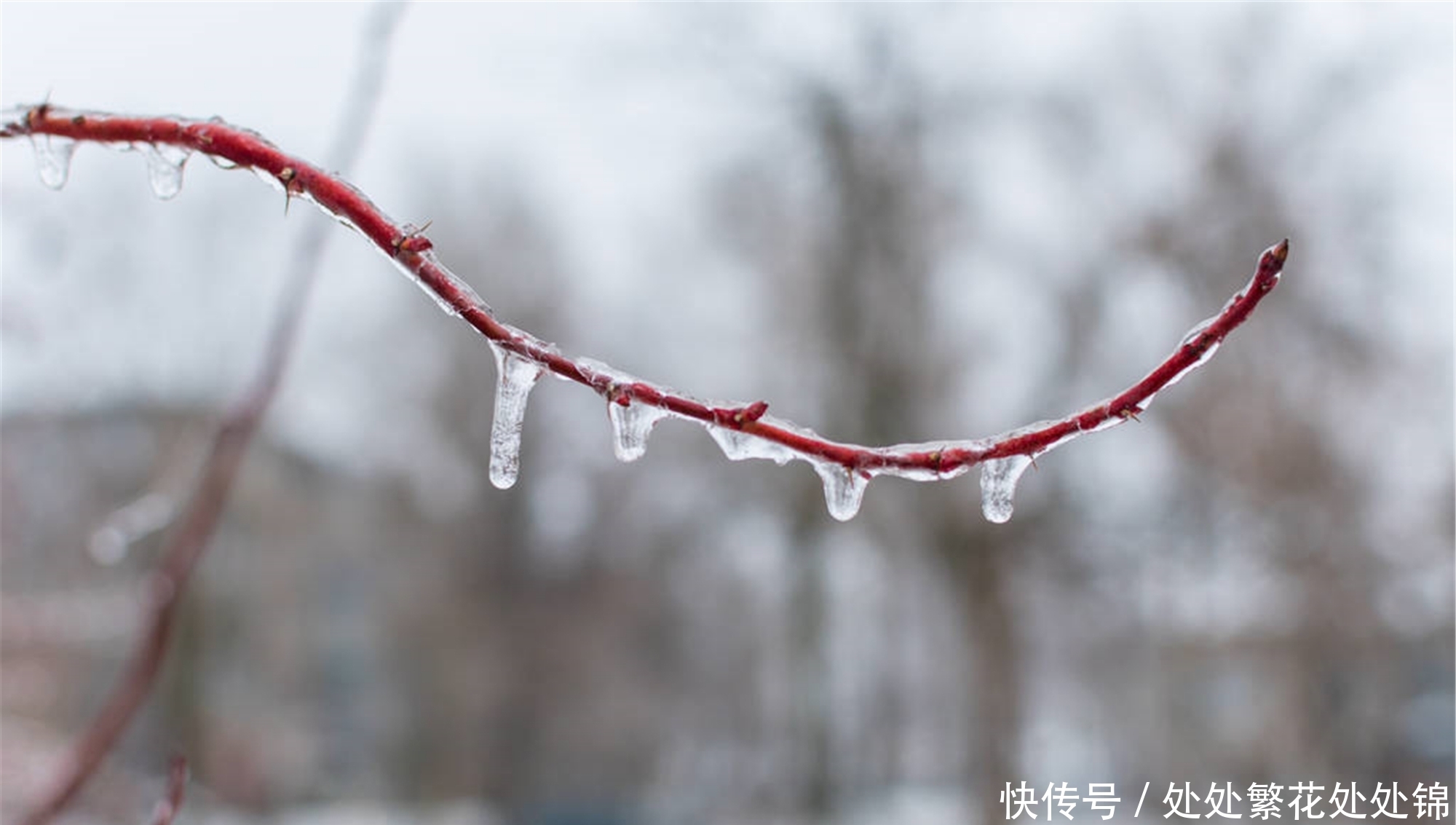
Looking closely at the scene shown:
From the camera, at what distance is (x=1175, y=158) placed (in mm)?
9156

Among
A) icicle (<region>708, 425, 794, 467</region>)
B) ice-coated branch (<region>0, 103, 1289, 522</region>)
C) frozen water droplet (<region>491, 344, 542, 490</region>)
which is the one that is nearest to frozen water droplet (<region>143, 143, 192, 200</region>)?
ice-coated branch (<region>0, 103, 1289, 522</region>)

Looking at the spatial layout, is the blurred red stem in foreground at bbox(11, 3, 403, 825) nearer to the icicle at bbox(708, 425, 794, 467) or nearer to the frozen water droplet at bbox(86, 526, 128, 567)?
the frozen water droplet at bbox(86, 526, 128, 567)

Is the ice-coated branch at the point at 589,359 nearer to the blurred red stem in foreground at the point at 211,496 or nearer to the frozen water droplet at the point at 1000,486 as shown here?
the frozen water droplet at the point at 1000,486

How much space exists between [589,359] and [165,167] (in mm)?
247

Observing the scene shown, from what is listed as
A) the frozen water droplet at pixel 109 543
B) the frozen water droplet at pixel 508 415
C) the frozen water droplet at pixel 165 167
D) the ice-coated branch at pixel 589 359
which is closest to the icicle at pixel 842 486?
the ice-coated branch at pixel 589 359

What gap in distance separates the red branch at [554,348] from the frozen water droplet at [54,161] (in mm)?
60

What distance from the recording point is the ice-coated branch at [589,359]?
0.52m

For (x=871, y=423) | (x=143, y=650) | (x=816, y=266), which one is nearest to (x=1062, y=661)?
(x=871, y=423)

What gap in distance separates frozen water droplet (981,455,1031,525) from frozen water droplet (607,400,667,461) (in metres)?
0.17

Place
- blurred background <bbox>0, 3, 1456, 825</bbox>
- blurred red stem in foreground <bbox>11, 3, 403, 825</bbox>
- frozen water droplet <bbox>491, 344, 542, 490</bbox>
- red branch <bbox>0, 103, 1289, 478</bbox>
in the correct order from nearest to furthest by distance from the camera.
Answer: red branch <bbox>0, 103, 1289, 478</bbox>, frozen water droplet <bbox>491, 344, 542, 490</bbox>, blurred red stem in foreground <bbox>11, 3, 403, 825</bbox>, blurred background <bbox>0, 3, 1456, 825</bbox>

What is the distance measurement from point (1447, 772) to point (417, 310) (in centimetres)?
1065

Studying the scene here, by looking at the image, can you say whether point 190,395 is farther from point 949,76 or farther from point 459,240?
point 949,76

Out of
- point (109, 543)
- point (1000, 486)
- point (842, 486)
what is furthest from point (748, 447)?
point (109, 543)

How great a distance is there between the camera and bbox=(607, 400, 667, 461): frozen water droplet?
62 cm
